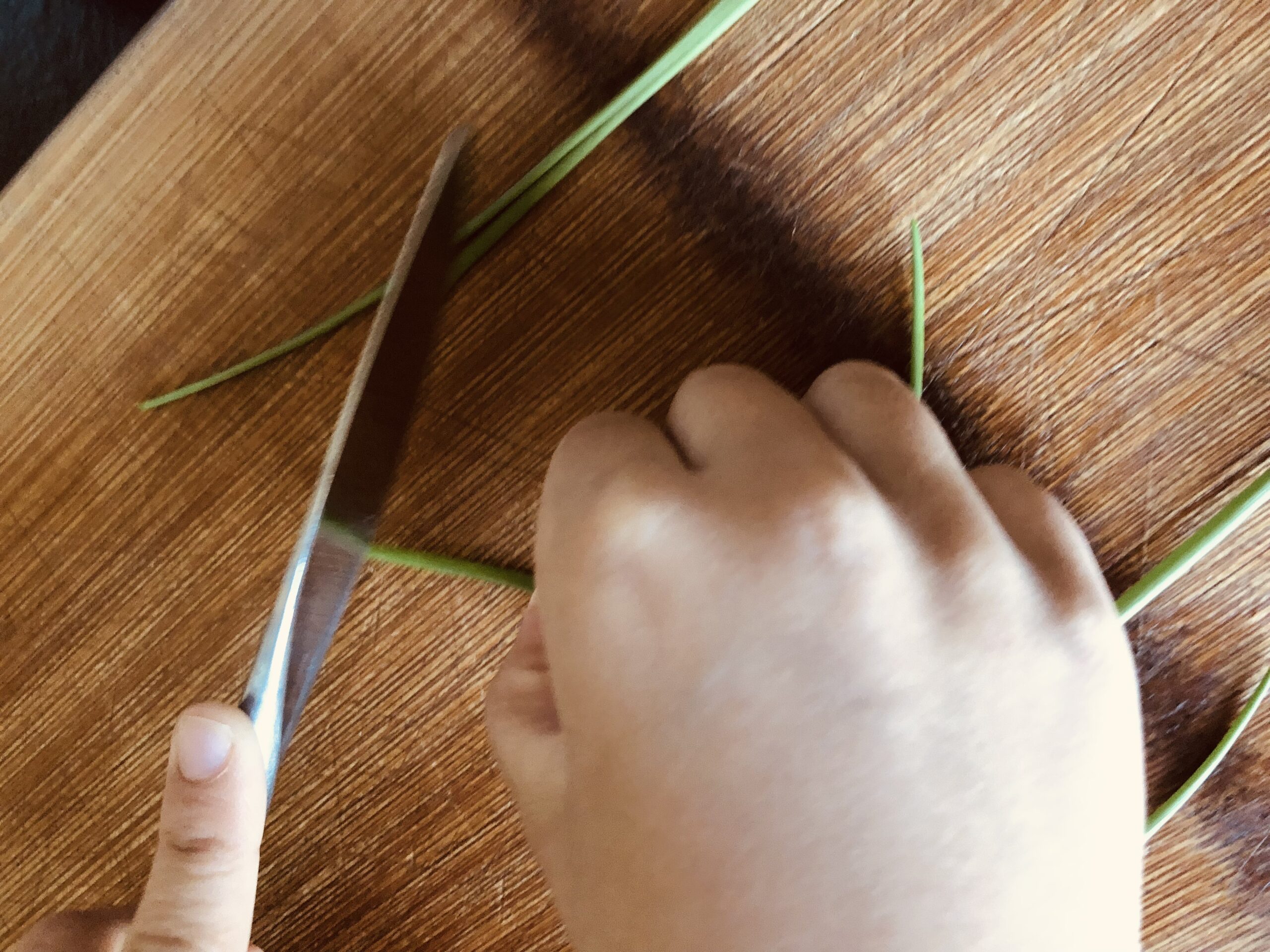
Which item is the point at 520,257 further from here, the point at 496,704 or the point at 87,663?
the point at 87,663

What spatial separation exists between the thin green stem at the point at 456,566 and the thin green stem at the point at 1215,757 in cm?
35

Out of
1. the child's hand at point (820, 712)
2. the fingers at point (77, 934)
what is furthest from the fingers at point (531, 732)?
the fingers at point (77, 934)

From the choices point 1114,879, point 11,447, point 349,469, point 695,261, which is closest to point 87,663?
point 11,447

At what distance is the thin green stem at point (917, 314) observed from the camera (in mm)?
430

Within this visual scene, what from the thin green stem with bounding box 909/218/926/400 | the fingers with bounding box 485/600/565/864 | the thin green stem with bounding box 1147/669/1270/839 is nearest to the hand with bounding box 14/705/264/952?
the fingers with bounding box 485/600/565/864

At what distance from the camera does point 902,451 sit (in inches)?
15.5

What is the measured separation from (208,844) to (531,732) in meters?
0.14

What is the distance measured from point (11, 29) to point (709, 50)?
522mm

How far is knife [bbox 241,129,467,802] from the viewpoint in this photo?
38 centimetres

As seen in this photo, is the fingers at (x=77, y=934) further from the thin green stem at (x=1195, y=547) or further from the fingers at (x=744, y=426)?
the thin green stem at (x=1195, y=547)

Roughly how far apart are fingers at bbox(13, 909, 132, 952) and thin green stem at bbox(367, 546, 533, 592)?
0.84 ft

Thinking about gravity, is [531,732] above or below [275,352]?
below

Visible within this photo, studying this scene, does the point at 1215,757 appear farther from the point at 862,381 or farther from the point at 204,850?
the point at 204,850

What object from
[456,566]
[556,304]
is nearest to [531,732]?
[456,566]
